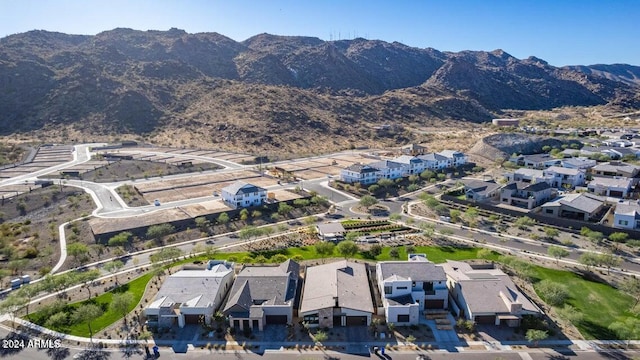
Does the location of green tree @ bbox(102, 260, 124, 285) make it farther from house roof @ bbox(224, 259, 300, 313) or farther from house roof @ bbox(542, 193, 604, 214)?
house roof @ bbox(542, 193, 604, 214)

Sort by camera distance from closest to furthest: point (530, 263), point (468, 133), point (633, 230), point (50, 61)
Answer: point (530, 263), point (633, 230), point (468, 133), point (50, 61)

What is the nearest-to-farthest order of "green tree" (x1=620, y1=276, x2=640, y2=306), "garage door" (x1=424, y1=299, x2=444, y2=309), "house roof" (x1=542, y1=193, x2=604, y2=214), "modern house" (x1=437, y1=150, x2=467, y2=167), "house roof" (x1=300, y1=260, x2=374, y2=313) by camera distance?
1. "house roof" (x1=300, y1=260, x2=374, y2=313)
2. "garage door" (x1=424, y1=299, x2=444, y2=309)
3. "green tree" (x1=620, y1=276, x2=640, y2=306)
4. "house roof" (x1=542, y1=193, x2=604, y2=214)
5. "modern house" (x1=437, y1=150, x2=467, y2=167)

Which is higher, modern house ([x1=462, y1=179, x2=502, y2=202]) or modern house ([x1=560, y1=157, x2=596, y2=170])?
modern house ([x1=560, y1=157, x2=596, y2=170])

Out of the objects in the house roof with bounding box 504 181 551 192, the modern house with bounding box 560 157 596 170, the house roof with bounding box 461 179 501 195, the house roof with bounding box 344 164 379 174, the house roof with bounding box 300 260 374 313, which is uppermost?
the modern house with bounding box 560 157 596 170

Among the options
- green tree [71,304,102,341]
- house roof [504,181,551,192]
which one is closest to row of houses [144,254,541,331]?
green tree [71,304,102,341]

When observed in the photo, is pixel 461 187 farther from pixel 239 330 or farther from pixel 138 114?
pixel 138 114

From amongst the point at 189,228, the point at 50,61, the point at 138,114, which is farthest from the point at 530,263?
the point at 50,61
